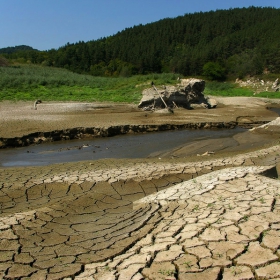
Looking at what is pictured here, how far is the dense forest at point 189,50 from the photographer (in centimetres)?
6806

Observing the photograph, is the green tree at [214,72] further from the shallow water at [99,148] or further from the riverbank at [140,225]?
the riverbank at [140,225]

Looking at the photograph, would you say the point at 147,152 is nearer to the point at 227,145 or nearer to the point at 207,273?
the point at 227,145

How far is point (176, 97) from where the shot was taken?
2312cm

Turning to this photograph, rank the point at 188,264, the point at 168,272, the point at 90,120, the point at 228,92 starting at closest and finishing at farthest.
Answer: the point at 168,272, the point at 188,264, the point at 90,120, the point at 228,92

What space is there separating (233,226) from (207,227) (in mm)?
292

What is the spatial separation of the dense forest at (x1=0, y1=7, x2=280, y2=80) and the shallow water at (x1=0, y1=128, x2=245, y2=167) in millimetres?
45209

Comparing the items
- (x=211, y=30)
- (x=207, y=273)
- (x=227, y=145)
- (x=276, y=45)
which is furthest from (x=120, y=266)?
(x=211, y=30)

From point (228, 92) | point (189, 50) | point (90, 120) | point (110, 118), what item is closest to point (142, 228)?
point (90, 120)

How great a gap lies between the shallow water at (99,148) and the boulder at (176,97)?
19.8 feet

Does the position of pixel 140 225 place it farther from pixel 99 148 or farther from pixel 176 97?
pixel 176 97

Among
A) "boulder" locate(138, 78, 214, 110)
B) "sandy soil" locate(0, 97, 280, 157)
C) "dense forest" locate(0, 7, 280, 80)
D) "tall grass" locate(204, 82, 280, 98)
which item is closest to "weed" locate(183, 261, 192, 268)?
"sandy soil" locate(0, 97, 280, 157)

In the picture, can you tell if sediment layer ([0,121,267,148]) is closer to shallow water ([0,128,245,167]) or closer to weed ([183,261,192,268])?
shallow water ([0,128,245,167])

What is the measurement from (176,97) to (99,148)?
1116cm

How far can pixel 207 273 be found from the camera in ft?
10.6
